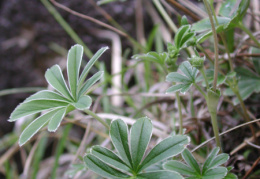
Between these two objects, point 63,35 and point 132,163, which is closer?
point 132,163

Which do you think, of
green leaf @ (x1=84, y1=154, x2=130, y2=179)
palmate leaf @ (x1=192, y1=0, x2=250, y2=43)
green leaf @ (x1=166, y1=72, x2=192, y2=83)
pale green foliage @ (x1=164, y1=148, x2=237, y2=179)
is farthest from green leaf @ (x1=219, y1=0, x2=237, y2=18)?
green leaf @ (x1=84, y1=154, x2=130, y2=179)

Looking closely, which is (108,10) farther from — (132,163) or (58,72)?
(132,163)

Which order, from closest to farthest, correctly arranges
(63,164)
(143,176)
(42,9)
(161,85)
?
(143,176) < (161,85) < (63,164) < (42,9)

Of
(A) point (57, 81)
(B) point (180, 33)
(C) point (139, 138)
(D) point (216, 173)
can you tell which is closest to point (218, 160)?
(D) point (216, 173)

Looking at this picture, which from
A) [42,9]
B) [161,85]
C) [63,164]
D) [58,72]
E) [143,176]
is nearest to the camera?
[143,176]

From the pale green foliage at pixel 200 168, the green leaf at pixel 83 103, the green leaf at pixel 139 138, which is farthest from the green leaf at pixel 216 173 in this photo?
the green leaf at pixel 83 103

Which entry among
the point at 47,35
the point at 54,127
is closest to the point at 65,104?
the point at 54,127

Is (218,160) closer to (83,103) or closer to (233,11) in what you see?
(83,103)
